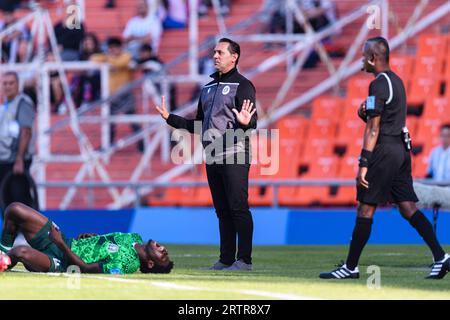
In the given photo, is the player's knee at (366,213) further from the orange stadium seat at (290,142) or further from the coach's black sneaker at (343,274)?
the orange stadium seat at (290,142)

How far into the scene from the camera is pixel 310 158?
24.6 metres

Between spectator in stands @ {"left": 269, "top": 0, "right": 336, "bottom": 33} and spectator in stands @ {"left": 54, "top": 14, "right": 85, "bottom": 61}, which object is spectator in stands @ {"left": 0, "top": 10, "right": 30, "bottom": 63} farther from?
spectator in stands @ {"left": 269, "top": 0, "right": 336, "bottom": 33}

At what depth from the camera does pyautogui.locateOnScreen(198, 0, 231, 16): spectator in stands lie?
27453 mm

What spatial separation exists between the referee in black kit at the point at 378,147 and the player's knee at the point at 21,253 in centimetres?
257

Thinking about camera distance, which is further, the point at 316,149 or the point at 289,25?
the point at 289,25

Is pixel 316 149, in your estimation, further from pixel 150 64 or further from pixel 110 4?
pixel 110 4

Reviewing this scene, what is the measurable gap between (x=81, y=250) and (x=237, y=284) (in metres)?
1.67

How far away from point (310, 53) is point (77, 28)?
173 inches

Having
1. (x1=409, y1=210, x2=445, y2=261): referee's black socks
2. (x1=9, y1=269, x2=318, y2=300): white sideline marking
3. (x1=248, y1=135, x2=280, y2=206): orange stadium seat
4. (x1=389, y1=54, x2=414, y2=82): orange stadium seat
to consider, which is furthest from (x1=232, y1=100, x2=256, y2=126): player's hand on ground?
(x1=389, y1=54, x2=414, y2=82): orange stadium seat

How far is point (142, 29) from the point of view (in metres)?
26.9

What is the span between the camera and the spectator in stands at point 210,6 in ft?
90.1

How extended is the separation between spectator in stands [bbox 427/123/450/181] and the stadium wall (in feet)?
2.40

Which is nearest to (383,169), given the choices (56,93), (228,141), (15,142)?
(228,141)

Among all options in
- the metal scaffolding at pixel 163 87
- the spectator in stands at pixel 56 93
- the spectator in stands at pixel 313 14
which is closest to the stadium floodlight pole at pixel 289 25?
the metal scaffolding at pixel 163 87
